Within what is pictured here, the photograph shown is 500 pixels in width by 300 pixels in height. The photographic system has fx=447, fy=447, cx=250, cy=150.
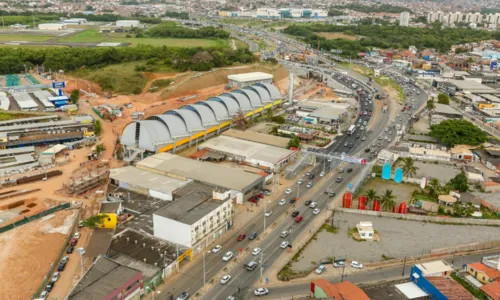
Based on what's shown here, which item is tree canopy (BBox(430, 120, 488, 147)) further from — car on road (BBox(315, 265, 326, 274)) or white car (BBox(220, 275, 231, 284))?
white car (BBox(220, 275, 231, 284))

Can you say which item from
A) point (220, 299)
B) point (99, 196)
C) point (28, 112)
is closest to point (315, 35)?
point (28, 112)

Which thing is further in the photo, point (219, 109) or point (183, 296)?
point (219, 109)

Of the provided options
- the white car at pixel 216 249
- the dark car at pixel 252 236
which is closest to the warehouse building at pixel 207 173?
the dark car at pixel 252 236

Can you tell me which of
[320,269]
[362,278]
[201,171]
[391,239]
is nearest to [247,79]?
[201,171]

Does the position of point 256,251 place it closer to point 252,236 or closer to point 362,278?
point 252,236

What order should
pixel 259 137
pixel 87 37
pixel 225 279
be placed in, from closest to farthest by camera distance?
1. pixel 225 279
2. pixel 259 137
3. pixel 87 37

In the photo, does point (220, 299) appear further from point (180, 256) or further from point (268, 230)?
point (268, 230)

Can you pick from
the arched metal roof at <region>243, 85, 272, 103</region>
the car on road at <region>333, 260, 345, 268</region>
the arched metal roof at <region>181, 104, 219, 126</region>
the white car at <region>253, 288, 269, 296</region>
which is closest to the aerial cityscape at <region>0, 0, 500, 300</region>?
the car on road at <region>333, 260, 345, 268</region>
